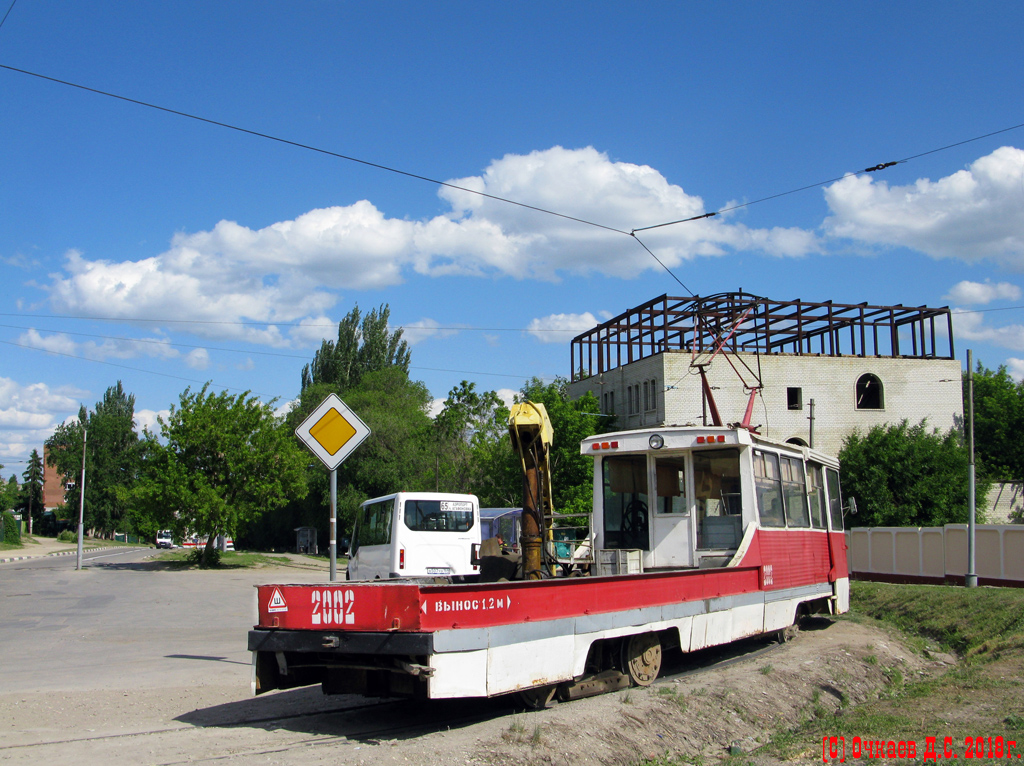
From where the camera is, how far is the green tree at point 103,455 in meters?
83.0

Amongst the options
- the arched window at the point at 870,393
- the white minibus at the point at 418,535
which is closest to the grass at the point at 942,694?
the white minibus at the point at 418,535

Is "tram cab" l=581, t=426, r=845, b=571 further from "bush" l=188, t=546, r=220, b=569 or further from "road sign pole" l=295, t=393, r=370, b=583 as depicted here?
"bush" l=188, t=546, r=220, b=569

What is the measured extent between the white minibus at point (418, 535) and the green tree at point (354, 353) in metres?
48.6

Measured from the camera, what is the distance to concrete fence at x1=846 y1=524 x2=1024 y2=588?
24.1 m

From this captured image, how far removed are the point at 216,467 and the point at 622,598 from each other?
30.2 m

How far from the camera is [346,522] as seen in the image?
5494 cm

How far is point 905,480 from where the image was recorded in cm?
4325

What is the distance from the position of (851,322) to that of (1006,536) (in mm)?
25058

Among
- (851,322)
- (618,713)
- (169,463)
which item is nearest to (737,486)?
(618,713)

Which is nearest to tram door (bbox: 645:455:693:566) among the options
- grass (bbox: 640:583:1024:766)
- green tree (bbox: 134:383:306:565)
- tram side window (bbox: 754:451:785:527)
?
tram side window (bbox: 754:451:785:527)

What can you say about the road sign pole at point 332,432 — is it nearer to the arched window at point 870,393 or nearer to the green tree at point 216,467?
the green tree at point 216,467

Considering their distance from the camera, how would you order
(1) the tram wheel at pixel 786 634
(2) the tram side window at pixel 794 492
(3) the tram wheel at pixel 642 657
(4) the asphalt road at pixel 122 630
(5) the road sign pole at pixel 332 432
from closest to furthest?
1. (3) the tram wheel at pixel 642 657
2. (4) the asphalt road at pixel 122 630
3. (5) the road sign pole at pixel 332 432
4. (2) the tram side window at pixel 794 492
5. (1) the tram wheel at pixel 786 634

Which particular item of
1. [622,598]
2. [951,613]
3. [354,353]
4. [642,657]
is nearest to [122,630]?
[642,657]

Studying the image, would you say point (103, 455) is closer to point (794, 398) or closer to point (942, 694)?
point (794, 398)
